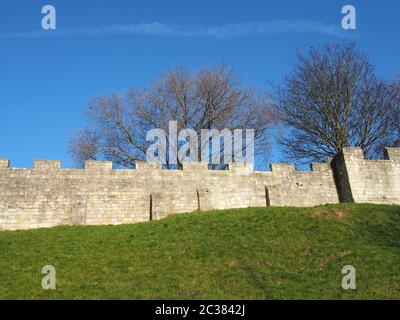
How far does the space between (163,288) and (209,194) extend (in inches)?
383

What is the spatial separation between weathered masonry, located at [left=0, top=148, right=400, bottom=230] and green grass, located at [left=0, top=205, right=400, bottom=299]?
236 centimetres

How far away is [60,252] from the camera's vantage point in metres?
15.5

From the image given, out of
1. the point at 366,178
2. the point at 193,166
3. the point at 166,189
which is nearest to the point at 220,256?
the point at 166,189

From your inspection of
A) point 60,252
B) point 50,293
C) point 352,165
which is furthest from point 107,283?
point 352,165

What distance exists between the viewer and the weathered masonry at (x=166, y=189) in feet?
68.2

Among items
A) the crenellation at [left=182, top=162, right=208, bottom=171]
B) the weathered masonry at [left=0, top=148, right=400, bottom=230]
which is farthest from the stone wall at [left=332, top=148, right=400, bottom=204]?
the crenellation at [left=182, top=162, right=208, bottom=171]

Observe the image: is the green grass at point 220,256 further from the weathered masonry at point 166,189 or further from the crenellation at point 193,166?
the crenellation at point 193,166

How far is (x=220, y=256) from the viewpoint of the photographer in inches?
588

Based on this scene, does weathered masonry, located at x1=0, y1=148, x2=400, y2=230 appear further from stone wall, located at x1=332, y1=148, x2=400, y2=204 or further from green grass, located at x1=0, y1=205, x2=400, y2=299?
green grass, located at x1=0, y1=205, x2=400, y2=299

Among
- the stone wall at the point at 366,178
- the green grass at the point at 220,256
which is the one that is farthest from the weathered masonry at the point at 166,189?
→ the green grass at the point at 220,256

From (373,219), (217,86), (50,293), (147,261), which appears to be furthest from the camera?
(217,86)

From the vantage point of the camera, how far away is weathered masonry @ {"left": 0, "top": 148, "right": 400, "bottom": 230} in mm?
20797

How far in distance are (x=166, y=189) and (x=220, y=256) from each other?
24.9ft

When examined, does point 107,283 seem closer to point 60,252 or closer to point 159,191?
point 60,252
